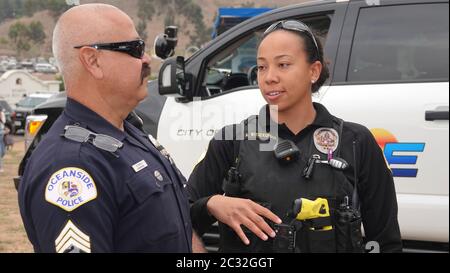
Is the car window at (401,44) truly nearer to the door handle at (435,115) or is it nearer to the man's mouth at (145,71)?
the door handle at (435,115)

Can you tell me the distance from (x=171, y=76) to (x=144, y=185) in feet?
7.12

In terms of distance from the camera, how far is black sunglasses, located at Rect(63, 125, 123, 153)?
1433 millimetres

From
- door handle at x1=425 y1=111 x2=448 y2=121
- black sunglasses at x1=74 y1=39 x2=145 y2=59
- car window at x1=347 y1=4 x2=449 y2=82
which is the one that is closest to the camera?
black sunglasses at x1=74 y1=39 x2=145 y2=59

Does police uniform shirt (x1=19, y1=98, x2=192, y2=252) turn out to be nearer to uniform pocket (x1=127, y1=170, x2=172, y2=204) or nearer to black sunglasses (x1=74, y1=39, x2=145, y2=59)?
uniform pocket (x1=127, y1=170, x2=172, y2=204)

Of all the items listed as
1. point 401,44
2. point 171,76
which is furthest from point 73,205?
point 401,44

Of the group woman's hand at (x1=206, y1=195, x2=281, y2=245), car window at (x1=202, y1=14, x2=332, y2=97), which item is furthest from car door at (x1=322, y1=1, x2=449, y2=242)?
woman's hand at (x1=206, y1=195, x2=281, y2=245)

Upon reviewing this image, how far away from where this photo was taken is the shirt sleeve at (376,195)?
187 cm

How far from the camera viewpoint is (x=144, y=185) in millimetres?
1457

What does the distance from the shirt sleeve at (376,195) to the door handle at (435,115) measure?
1.36m

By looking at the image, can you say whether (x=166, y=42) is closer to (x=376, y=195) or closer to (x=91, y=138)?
(x=376, y=195)
